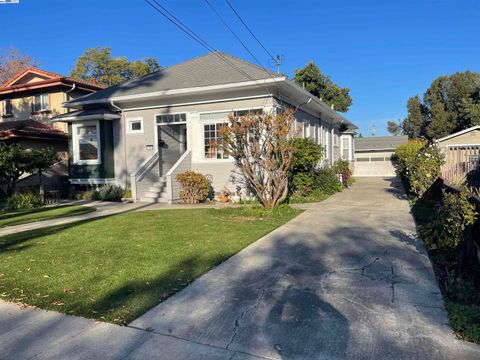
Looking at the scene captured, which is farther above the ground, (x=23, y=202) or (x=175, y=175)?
(x=175, y=175)

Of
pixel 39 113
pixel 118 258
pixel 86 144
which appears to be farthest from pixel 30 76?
pixel 118 258

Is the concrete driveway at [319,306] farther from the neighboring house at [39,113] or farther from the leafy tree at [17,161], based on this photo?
the neighboring house at [39,113]

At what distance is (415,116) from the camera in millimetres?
46969

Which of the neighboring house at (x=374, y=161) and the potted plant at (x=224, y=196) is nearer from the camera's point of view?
the potted plant at (x=224, y=196)

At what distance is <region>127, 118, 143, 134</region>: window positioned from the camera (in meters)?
15.4

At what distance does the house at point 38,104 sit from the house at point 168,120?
2.72 meters

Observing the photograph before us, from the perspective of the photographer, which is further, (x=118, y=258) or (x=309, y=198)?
(x=309, y=198)

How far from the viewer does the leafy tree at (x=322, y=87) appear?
3906cm

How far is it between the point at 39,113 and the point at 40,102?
26.4 inches

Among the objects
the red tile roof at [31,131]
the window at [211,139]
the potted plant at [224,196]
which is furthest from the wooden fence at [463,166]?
the red tile roof at [31,131]

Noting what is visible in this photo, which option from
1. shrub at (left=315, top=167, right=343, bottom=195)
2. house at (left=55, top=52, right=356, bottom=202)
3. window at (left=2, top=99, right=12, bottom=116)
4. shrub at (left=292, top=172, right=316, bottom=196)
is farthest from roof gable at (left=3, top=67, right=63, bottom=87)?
shrub at (left=315, top=167, right=343, bottom=195)

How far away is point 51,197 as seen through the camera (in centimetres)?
1505

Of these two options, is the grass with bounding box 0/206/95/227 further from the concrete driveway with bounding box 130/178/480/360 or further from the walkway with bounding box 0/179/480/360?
the concrete driveway with bounding box 130/178/480/360

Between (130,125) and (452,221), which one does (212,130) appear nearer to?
(130,125)
